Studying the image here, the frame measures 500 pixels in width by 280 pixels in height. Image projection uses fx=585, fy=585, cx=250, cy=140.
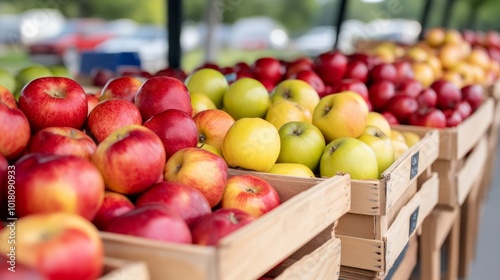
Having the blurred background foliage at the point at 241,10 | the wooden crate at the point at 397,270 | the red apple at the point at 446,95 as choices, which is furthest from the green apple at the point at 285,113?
the blurred background foliage at the point at 241,10

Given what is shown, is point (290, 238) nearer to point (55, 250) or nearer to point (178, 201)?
point (178, 201)

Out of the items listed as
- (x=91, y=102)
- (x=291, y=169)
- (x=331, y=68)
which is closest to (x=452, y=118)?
(x=331, y=68)

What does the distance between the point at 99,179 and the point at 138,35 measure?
1756 cm

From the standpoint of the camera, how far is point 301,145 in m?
1.83

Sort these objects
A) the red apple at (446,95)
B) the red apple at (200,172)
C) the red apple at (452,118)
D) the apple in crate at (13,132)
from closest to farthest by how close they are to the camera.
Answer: the apple in crate at (13,132) → the red apple at (200,172) → the red apple at (452,118) → the red apple at (446,95)

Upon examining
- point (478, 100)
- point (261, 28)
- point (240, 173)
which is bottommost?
point (261, 28)

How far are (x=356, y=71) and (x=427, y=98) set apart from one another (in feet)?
1.24

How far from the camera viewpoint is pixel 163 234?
102 cm

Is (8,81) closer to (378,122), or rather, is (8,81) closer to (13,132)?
(13,132)

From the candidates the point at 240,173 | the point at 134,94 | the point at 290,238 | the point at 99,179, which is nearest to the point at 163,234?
the point at 99,179

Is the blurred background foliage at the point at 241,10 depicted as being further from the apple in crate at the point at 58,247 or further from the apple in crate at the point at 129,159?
the apple in crate at the point at 58,247

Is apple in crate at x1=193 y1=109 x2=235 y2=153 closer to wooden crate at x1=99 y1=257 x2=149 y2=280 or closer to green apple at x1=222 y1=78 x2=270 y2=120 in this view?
green apple at x1=222 y1=78 x2=270 y2=120

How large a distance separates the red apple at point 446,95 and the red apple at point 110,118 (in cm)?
211

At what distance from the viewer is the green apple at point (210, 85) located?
2254 millimetres
